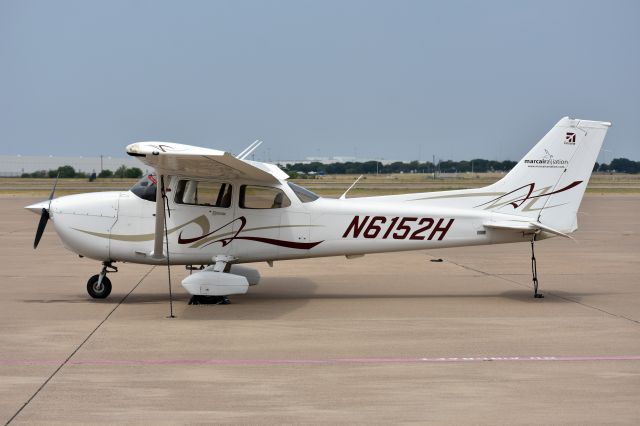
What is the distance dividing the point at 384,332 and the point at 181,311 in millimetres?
2989

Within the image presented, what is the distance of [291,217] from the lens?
463 inches

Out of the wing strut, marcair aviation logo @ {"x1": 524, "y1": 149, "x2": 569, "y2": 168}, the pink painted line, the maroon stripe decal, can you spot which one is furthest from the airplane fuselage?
the pink painted line

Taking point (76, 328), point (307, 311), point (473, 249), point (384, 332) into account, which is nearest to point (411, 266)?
point (473, 249)

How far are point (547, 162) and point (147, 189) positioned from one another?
5.84 metres

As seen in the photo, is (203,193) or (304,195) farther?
(304,195)

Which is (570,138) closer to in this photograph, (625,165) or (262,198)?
(262,198)

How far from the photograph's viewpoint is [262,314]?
10758 millimetres

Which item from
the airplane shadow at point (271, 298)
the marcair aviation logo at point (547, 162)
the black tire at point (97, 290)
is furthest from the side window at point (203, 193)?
the marcair aviation logo at point (547, 162)

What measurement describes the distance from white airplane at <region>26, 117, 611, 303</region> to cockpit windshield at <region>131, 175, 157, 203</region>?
1 centimetres

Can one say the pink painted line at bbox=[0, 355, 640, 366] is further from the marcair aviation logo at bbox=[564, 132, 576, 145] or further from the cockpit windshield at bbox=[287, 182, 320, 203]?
the marcair aviation logo at bbox=[564, 132, 576, 145]

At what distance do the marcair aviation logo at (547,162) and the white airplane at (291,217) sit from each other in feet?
0.05

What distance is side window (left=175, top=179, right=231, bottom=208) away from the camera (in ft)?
38.3

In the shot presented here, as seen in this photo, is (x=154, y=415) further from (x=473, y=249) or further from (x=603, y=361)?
(x=473, y=249)

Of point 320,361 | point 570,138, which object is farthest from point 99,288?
point 570,138
